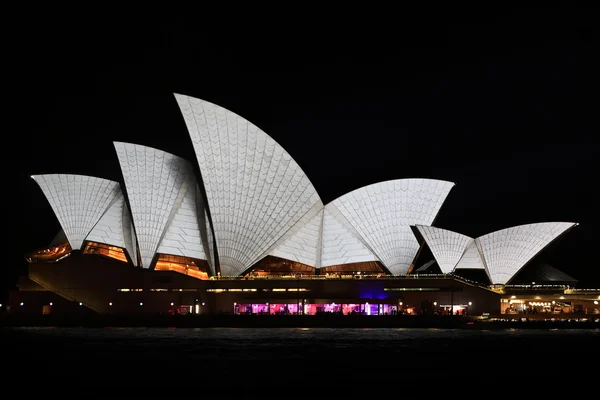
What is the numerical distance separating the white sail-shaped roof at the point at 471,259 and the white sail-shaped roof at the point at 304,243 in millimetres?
12149

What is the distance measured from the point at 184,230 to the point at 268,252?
276 inches

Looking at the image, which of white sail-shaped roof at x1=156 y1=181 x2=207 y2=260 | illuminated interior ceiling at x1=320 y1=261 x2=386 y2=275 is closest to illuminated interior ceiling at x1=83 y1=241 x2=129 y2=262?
white sail-shaped roof at x1=156 y1=181 x2=207 y2=260

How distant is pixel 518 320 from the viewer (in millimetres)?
62094

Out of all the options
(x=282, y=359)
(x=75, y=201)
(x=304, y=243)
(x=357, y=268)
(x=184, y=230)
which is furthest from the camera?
(x=357, y=268)

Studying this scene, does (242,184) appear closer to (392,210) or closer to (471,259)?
(392,210)

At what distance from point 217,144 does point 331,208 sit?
12553mm

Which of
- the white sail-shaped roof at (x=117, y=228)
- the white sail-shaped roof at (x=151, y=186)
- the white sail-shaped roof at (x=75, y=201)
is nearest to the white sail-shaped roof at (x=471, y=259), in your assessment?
the white sail-shaped roof at (x=151, y=186)

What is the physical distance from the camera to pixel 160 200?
5991cm

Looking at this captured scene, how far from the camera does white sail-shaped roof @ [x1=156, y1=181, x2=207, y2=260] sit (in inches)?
2422

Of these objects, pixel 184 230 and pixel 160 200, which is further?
pixel 184 230

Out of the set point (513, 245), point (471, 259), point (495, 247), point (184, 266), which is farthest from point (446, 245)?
point (184, 266)

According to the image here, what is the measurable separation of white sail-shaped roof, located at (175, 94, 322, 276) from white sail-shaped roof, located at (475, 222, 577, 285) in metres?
14.8

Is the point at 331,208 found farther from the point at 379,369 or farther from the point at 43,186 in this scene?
the point at 379,369

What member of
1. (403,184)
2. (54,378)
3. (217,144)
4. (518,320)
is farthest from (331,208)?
(54,378)
